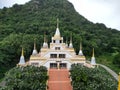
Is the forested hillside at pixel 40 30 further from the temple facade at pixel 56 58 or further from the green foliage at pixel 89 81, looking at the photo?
the green foliage at pixel 89 81

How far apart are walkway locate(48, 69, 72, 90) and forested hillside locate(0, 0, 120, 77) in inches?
494

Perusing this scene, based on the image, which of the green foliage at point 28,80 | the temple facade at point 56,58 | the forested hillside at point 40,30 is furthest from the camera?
the forested hillside at point 40,30

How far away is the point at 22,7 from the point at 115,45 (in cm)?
3502

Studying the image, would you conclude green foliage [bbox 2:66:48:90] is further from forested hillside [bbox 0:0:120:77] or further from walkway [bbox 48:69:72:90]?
forested hillside [bbox 0:0:120:77]

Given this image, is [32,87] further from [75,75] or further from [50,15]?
[50,15]

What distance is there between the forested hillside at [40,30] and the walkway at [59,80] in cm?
1255

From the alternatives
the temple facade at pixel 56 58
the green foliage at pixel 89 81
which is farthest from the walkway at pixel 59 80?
the temple facade at pixel 56 58

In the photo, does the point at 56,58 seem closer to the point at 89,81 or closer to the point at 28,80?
the point at 89,81

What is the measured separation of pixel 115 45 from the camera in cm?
8188

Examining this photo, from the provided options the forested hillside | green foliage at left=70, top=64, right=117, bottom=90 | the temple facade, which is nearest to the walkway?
green foliage at left=70, top=64, right=117, bottom=90

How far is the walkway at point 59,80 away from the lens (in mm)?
41906

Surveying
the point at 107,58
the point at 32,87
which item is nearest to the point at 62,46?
the point at 32,87

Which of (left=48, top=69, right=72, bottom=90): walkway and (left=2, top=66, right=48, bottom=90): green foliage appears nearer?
(left=2, top=66, right=48, bottom=90): green foliage

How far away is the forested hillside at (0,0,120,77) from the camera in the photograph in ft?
206
